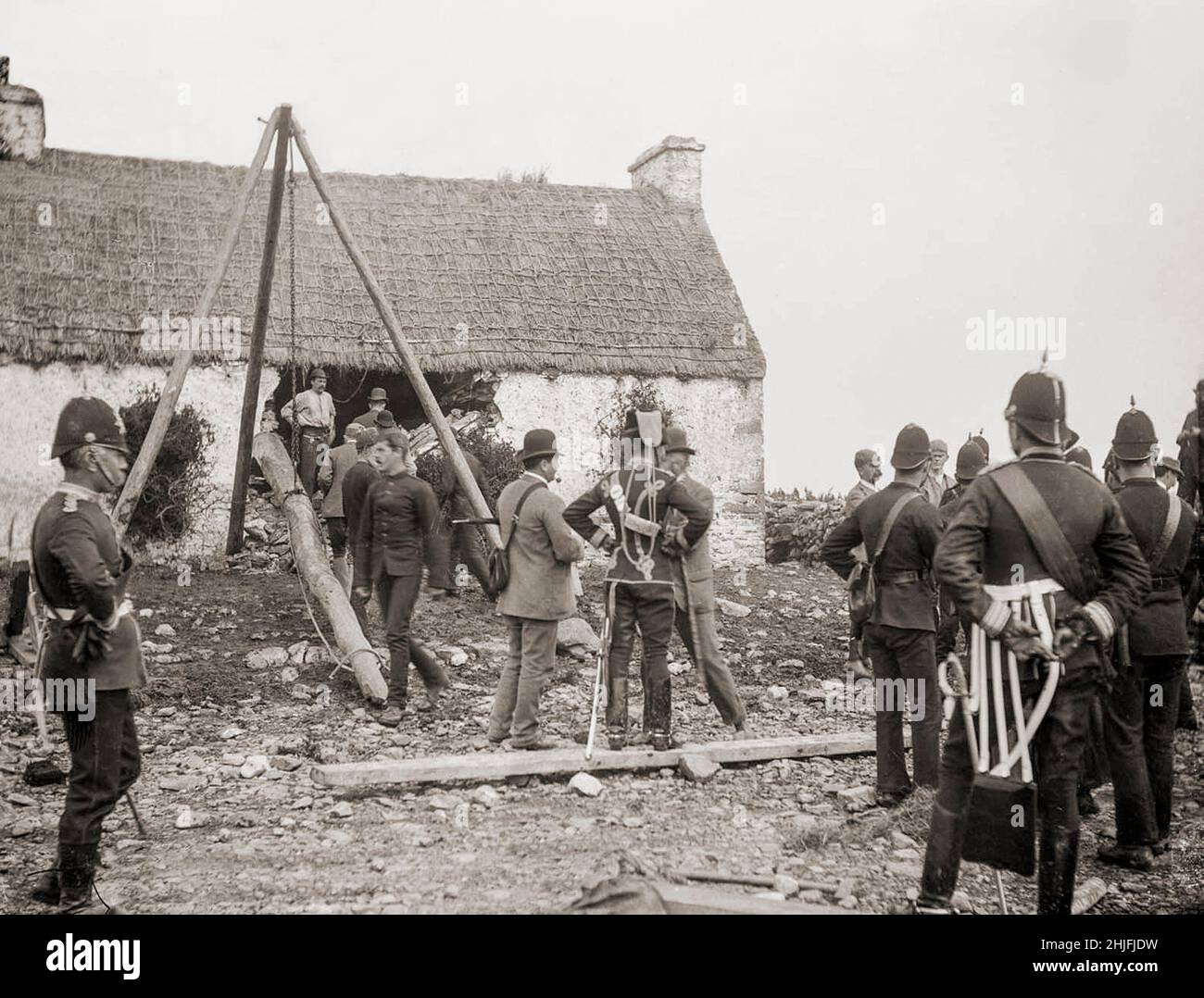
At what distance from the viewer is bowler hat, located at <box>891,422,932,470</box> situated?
689cm

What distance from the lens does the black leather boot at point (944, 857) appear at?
15.9 ft

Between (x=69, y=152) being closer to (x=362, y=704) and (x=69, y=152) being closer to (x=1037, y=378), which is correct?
(x=362, y=704)

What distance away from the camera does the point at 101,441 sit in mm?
5242

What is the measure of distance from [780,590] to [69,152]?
39.9 ft

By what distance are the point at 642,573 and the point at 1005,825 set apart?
3438 mm

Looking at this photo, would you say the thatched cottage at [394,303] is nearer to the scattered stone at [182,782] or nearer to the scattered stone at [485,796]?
the scattered stone at [182,782]

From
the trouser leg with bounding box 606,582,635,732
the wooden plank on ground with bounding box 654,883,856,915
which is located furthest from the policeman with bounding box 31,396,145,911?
the trouser leg with bounding box 606,582,635,732

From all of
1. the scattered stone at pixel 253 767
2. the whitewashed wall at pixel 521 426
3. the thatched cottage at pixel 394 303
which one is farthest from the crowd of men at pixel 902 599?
the thatched cottage at pixel 394 303

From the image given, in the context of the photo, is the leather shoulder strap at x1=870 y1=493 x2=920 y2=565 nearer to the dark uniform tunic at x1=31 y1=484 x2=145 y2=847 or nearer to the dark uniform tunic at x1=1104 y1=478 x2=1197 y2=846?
the dark uniform tunic at x1=1104 y1=478 x2=1197 y2=846

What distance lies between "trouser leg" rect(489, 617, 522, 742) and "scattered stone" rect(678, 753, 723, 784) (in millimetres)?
1258

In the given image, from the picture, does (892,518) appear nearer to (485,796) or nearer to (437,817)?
→ (485,796)

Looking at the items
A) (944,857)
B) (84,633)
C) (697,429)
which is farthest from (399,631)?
(697,429)

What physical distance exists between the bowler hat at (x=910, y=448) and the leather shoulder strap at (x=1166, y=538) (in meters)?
1.36
